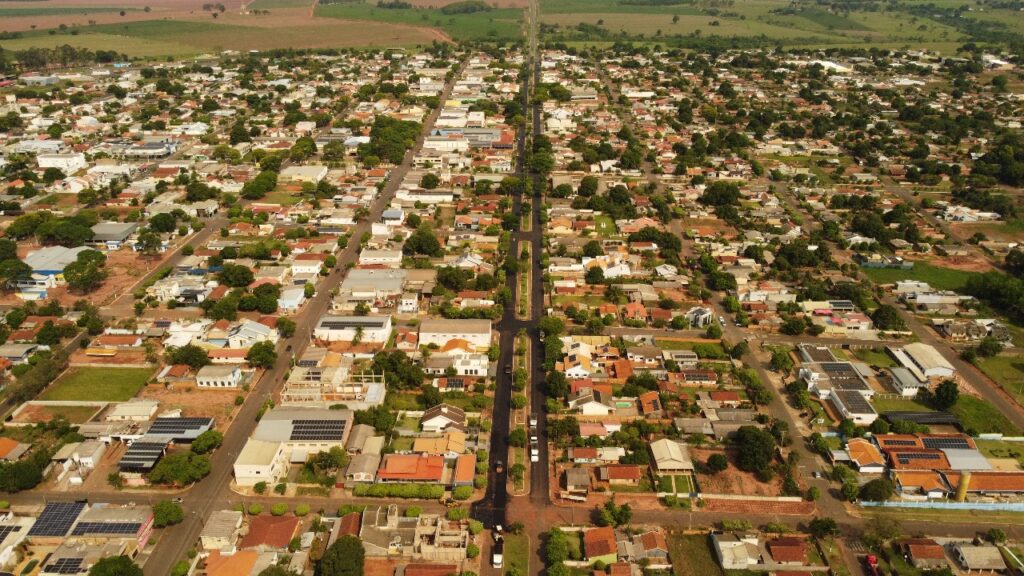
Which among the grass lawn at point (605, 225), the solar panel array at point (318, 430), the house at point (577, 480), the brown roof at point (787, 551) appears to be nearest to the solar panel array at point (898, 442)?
the brown roof at point (787, 551)

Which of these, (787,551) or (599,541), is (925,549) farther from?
(599,541)

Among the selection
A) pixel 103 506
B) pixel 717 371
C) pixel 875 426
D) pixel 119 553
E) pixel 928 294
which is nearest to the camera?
pixel 119 553

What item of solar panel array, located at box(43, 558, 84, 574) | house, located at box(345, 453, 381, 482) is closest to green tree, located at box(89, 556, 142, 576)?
solar panel array, located at box(43, 558, 84, 574)

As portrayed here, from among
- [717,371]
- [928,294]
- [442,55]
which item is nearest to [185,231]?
[717,371]

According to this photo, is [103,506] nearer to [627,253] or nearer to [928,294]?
[627,253]

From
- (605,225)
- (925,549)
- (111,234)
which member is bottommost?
(925,549)

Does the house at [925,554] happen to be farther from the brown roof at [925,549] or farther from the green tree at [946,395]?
the green tree at [946,395]

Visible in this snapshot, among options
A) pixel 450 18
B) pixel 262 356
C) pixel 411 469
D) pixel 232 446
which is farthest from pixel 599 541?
pixel 450 18
